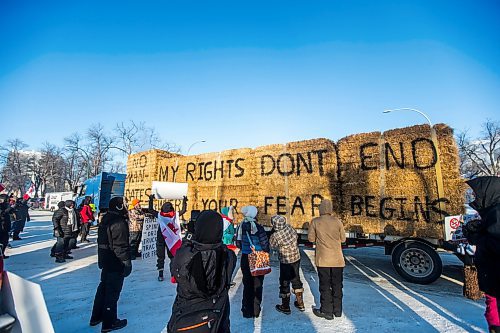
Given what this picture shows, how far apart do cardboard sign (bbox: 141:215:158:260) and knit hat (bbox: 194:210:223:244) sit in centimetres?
431

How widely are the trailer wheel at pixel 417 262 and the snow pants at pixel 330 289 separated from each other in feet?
9.02

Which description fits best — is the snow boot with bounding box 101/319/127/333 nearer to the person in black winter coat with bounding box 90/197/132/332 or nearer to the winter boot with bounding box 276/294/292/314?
the person in black winter coat with bounding box 90/197/132/332

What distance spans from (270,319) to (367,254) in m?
6.61

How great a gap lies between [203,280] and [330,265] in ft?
8.93

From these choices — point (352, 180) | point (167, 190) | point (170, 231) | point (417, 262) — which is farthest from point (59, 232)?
point (417, 262)

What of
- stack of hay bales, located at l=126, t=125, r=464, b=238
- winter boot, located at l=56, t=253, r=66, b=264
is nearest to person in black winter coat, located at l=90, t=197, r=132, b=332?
stack of hay bales, located at l=126, t=125, r=464, b=238

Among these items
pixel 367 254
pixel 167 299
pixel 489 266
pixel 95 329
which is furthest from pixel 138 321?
pixel 367 254

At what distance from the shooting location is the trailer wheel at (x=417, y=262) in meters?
5.88

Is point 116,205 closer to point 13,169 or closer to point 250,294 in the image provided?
point 250,294

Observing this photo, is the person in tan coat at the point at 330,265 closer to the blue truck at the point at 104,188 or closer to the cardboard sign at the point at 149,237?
the cardboard sign at the point at 149,237

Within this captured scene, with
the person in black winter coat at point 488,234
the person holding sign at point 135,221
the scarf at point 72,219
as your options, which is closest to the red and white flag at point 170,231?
the person holding sign at point 135,221

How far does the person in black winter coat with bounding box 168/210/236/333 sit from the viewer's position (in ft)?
7.39

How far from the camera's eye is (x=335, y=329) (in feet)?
12.8

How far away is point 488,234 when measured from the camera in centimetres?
264
